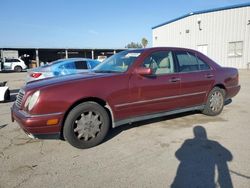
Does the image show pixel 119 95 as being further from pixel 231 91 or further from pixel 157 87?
pixel 231 91

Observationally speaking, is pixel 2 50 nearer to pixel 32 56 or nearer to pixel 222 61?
pixel 32 56

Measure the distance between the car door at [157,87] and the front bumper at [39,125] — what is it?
1.28m

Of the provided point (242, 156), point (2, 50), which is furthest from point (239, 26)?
point (2, 50)

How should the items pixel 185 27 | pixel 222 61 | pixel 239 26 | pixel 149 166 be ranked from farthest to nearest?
pixel 185 27, pixel 222 61, pixel 239 26, pixel 149 166

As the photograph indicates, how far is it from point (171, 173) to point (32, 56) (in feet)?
151

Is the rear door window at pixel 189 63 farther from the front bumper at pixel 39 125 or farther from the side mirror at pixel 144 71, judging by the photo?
the front bumper at pixel 39 125

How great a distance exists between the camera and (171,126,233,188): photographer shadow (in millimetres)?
2938

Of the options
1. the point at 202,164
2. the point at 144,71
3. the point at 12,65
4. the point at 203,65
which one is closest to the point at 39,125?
the point at 144,71

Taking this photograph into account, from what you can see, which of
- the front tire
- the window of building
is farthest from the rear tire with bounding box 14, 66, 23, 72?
the front tire

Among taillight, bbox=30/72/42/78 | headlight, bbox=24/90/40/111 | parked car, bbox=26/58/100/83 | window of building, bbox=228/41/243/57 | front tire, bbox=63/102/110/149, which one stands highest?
window of building, bbox=228/41/243/57

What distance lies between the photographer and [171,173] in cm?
318

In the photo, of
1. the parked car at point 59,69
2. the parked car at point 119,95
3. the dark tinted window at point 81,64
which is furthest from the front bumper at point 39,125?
the dark tinted window at point 81,64

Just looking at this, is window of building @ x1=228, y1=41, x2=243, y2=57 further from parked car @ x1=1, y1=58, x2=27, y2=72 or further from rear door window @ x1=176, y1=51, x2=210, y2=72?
parked car @ x1=1, y1=58, x2=27, y2=72

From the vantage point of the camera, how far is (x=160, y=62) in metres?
4.89
